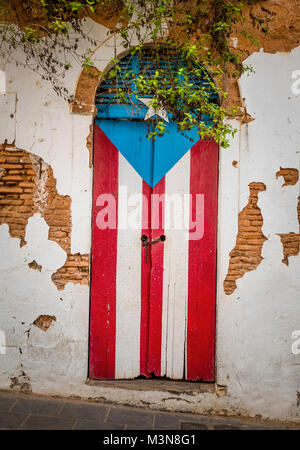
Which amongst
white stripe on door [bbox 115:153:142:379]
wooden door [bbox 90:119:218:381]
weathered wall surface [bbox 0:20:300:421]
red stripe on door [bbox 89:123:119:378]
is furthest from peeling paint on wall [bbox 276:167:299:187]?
red stripe on door [bbox 89:123:119:378]

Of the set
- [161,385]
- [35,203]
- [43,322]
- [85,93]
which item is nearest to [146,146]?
[85,93]

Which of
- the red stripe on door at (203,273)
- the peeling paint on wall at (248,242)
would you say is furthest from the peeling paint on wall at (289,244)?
the red stripe on door at (203,273)

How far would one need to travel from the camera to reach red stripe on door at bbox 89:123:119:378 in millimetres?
3594

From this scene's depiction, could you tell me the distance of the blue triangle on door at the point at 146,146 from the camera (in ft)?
11.8

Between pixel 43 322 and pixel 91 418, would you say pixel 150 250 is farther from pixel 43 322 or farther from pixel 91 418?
pixel 91 418

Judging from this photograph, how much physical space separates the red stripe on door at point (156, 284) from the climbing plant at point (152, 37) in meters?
0.67

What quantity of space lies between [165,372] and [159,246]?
4.28 feet

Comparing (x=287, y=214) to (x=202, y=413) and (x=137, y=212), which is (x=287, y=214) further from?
(x=202, y=413)

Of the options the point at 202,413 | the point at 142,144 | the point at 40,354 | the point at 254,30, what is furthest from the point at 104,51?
the point at 202,413

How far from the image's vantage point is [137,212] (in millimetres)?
3631

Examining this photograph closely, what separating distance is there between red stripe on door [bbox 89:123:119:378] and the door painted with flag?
0.4 inches

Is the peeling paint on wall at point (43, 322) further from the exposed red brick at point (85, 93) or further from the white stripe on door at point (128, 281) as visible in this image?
the exposed red brick at point (85, 93)

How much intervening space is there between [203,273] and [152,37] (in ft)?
7.71

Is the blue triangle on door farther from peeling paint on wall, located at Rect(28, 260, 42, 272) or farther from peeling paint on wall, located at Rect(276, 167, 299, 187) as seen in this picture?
peeling paint on wall, located at Rect(28, 260, 42, 272)
